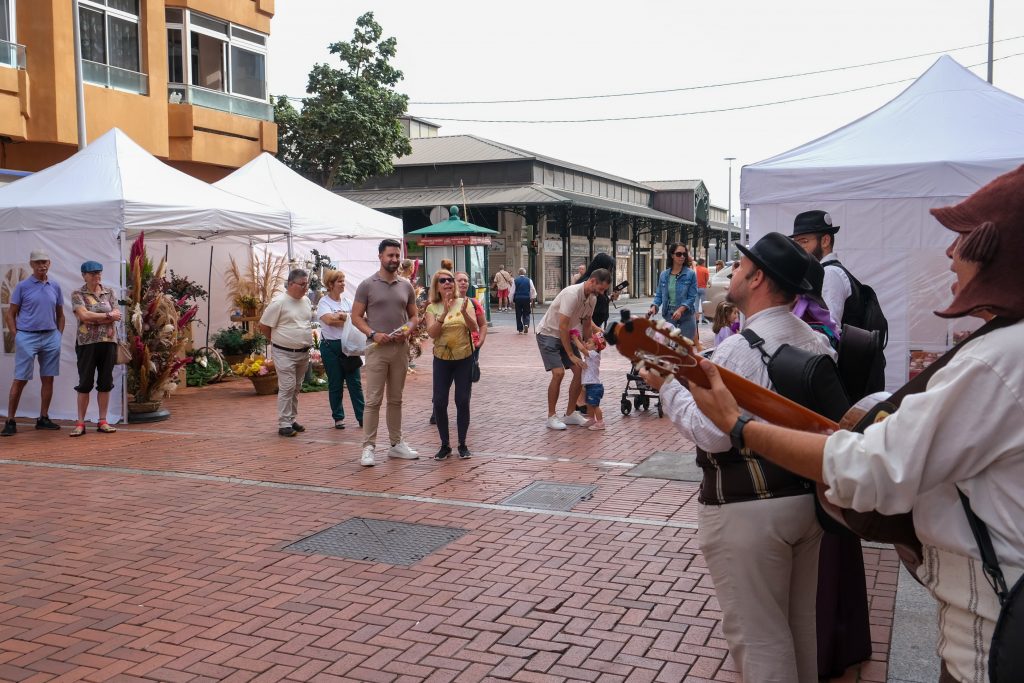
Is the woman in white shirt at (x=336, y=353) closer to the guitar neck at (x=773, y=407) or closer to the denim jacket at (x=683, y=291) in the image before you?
the denim jacket at (x=683, y=291)

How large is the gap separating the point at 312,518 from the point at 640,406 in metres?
5.93

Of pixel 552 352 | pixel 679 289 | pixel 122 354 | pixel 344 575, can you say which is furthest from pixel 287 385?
pixel 679 289

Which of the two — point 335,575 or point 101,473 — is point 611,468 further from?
point 101,473

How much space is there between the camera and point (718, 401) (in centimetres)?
213

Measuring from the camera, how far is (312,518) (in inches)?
255

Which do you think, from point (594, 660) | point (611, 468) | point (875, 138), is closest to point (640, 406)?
point (611, 468)

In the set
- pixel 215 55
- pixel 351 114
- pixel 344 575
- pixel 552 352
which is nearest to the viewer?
pixel 344 575

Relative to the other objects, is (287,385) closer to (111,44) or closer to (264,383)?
Result: (264,383)

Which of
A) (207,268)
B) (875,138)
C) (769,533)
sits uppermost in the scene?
(875,138)

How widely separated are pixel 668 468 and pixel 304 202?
1039 cm

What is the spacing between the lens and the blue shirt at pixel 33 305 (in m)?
10.2

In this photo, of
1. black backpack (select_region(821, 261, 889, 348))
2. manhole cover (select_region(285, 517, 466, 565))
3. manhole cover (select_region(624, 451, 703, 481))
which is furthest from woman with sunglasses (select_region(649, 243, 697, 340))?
manhole cover (select_region(285, 517, 466, 565))

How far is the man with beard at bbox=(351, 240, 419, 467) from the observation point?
8242 millimetres

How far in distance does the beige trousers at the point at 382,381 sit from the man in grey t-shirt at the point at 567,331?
1.85 meters
